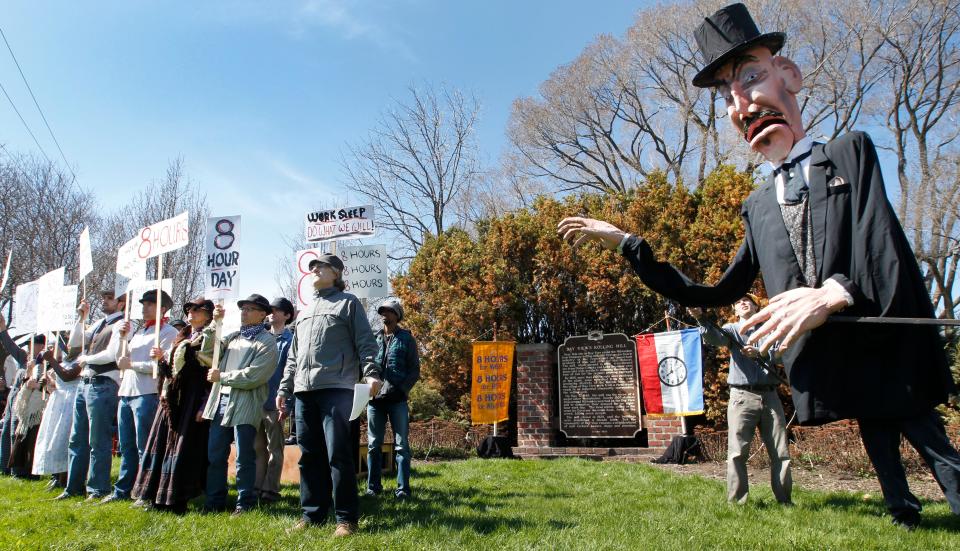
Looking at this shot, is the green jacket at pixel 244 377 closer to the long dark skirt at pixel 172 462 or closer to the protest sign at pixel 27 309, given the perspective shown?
the long dark skirt at pixel 172 462

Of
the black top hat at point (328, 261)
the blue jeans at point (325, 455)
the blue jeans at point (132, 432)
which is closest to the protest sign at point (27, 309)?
the blue jeans at point (132, 432)

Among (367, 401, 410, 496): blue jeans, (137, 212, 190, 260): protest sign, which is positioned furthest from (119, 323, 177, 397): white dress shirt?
(367, 401, 410, 496): blue jeans

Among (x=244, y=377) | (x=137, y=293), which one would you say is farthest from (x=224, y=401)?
(x=137, y=293)

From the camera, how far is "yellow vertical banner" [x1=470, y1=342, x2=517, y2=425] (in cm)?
1147

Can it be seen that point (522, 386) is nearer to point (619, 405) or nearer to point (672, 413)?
point (619, 405)

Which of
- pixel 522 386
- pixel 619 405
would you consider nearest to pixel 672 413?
pixel 619 405

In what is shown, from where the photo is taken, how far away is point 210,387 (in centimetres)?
576

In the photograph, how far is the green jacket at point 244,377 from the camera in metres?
5.32

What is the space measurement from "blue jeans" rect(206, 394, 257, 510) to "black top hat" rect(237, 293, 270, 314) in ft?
2.72

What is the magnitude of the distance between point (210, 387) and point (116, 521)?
137 centimetres

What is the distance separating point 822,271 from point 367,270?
649 centimetres

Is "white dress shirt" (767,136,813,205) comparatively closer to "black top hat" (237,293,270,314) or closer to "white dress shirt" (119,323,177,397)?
"black top hat" (237,293,270,314)

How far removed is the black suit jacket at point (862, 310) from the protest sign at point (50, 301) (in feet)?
26.3

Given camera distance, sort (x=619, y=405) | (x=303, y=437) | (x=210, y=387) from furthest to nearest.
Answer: (x=619, y=405) → (x=210, y=387) → (x=303, y=437)
